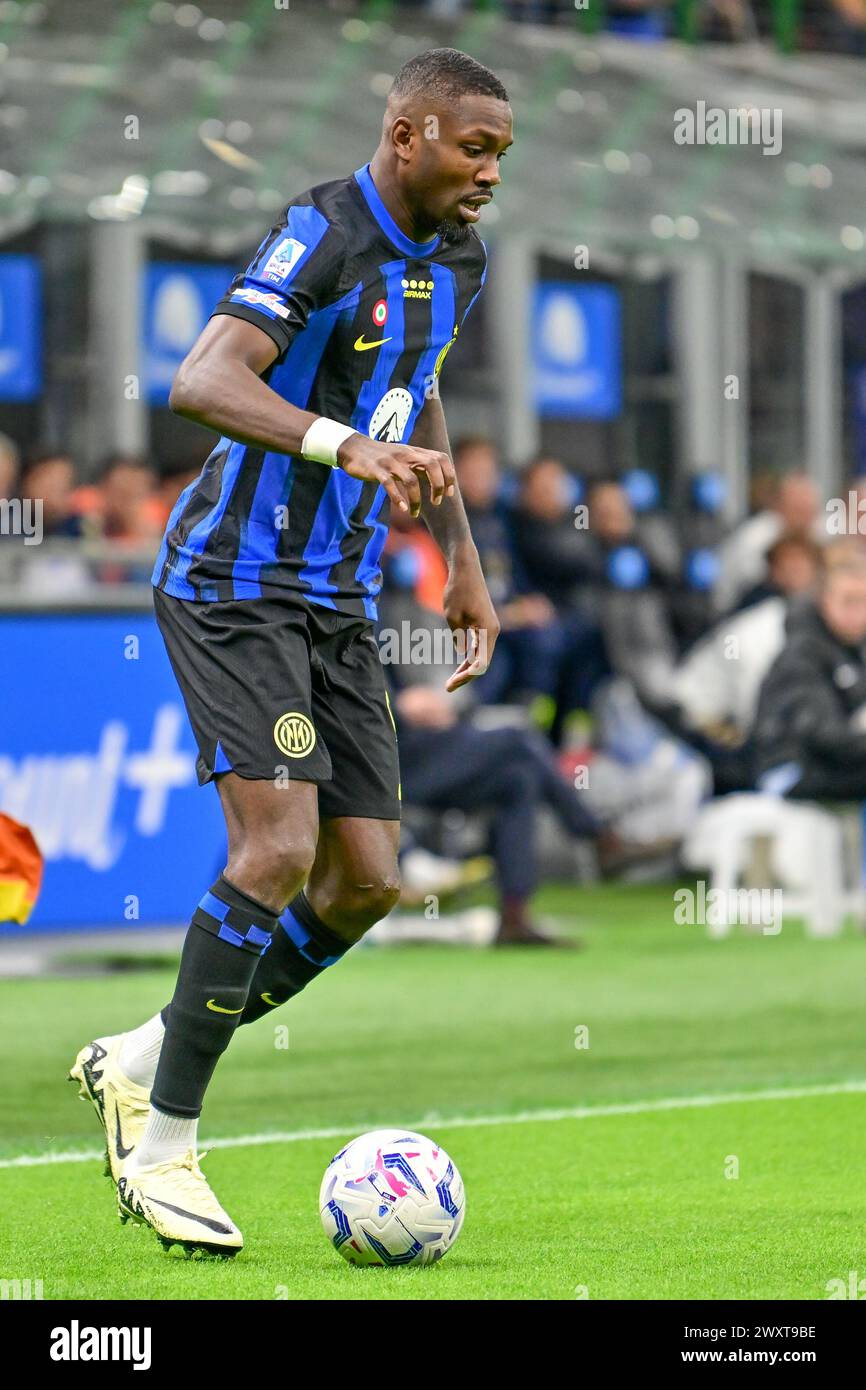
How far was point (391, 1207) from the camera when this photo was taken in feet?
16.6

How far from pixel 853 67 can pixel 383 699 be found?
15523mm

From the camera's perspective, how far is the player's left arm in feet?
18.9

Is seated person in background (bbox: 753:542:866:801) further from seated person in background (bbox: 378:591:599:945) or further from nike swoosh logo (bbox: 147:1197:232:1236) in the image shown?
nike swoosh logo (bbox: 147:1197:232:1236)

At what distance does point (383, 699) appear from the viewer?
5.55 m

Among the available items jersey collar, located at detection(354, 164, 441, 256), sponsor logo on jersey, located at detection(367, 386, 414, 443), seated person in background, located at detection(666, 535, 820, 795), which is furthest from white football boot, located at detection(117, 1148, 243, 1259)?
seated person in background, located at detection(666, 535, 820, 795)

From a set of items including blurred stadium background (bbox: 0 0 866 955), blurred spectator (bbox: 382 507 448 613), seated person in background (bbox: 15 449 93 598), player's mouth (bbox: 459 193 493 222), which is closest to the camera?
player's mouth (bbox: 459 193 493 222)

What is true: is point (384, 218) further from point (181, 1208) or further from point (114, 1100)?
point (181, 1208)

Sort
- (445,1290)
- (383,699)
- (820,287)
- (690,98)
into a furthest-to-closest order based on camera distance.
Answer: (820,287)
(690,98)
(383,699)
(445,1290)

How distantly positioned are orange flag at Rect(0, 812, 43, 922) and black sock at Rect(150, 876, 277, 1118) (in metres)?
1.25

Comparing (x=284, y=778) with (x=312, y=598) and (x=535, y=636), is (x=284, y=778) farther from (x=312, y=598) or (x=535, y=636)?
(x=535, y=636)

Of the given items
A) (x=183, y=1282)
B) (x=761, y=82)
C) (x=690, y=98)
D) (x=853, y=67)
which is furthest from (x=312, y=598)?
(x=853, y=67)

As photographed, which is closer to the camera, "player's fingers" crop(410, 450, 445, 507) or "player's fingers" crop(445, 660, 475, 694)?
"player's fingers" crop(410, 450, 445, 507)

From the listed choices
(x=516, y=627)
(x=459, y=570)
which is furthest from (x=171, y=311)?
(x=459, y=570)
